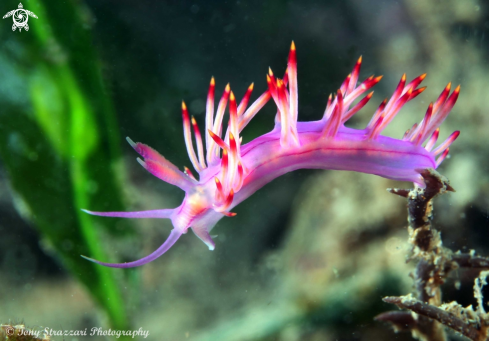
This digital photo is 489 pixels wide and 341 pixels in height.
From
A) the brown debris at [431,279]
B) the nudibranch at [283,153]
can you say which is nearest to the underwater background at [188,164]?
the brown debris at [431,279]

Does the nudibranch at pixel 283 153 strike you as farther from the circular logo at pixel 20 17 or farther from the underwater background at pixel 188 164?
the circular logo at pixel 20 17

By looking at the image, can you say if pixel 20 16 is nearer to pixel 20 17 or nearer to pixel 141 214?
pixel 20 17

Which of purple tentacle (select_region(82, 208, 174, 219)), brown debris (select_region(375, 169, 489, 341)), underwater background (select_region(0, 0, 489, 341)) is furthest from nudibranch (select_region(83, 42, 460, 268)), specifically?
underwater background (select_region(0, 0, 489, 341))

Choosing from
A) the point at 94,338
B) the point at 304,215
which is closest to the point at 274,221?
the point at 304,215

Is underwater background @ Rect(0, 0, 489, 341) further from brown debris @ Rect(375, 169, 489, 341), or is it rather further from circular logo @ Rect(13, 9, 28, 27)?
brown debris @ Rect(375, 169, 489, 341)

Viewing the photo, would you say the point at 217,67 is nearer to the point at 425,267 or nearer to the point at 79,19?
the point at 79,19

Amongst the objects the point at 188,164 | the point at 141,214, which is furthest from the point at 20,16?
the point at 141,214
